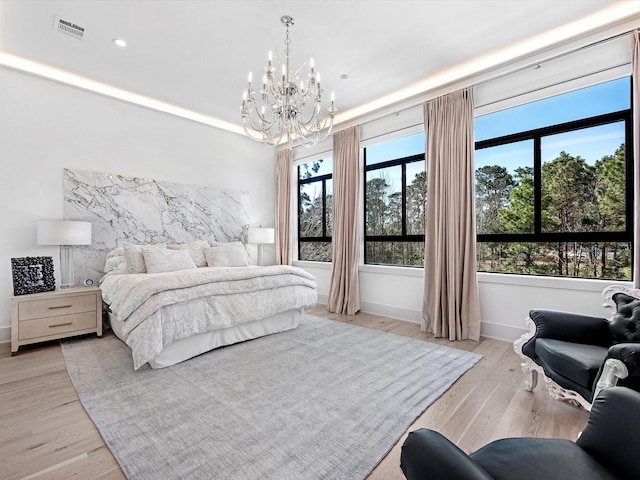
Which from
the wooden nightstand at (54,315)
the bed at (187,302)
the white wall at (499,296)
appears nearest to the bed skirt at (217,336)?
the bed at (187,302)

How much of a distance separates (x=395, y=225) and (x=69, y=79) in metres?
4.50

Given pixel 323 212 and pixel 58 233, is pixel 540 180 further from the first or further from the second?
pixel 58 233

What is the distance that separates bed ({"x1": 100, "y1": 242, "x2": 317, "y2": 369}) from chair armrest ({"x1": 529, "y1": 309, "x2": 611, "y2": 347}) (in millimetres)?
2381

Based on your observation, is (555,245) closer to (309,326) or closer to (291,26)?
(309,326)

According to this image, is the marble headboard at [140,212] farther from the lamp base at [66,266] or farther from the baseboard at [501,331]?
the baseboard at [501,331]

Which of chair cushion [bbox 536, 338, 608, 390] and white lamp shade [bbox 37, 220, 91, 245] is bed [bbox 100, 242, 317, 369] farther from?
chair cushion [bbox 536, 338, 608, 390]

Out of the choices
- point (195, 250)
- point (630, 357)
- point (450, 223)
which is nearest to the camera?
point (630, 357)

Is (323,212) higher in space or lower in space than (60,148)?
lower

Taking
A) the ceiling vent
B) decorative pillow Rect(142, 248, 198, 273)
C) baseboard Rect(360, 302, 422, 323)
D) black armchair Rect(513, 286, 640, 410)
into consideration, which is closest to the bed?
decorative pillow Rect(142, 248, 198, 273)

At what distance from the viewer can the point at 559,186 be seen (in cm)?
324

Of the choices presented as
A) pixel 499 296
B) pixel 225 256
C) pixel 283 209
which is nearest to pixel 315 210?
pixel 283 209

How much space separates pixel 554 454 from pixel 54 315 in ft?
13.5

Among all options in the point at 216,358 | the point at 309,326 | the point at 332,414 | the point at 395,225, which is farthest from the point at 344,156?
the point at 332,414

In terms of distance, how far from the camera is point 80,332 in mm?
3350
